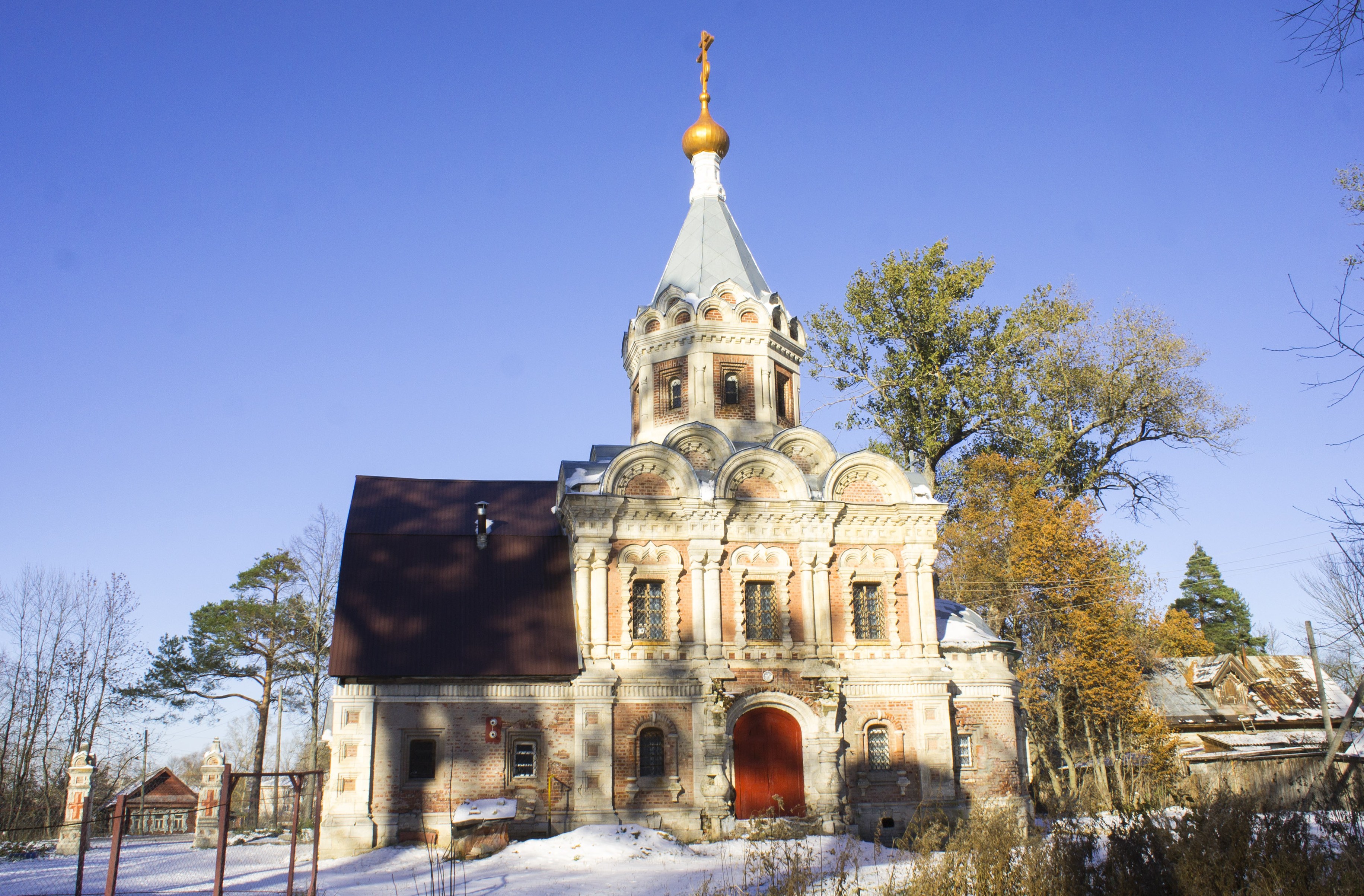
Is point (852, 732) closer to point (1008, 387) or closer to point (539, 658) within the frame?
point (539, 658)

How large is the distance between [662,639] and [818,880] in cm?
809

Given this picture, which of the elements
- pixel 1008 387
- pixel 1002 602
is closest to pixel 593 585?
pixel 1002 602

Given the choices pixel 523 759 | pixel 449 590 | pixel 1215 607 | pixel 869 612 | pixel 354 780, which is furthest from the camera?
pixel 1215 607

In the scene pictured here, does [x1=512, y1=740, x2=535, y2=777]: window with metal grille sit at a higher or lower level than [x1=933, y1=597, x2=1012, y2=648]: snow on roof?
lower

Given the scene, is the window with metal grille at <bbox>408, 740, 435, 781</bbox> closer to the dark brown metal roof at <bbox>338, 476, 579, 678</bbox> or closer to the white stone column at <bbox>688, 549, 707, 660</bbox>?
the dark brown metal roof at <bbox>338, 476, 579, 678</bbox>

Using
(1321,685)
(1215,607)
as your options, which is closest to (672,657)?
(1321,685)

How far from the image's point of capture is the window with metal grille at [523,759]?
64.9ft

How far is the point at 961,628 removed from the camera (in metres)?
22.9

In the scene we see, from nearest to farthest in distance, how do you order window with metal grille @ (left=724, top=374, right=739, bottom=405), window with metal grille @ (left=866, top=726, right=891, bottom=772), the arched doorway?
the arched doorway < window with metal grille @ (left=866, top=726, right=891, bottom=772) < window with metal grille @ (left=724, top=374, right=739, bottom=405)

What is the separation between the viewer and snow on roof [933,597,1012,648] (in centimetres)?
2244

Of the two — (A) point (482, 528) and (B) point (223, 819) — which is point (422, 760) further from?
(B) point (223, 819)

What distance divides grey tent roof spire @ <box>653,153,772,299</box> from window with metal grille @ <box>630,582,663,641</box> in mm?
7384

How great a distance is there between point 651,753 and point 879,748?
4.47m

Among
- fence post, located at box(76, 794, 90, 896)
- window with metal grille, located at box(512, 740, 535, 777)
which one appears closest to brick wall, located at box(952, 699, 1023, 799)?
window with metal grille, located at box(512, 740, 535, 777)
